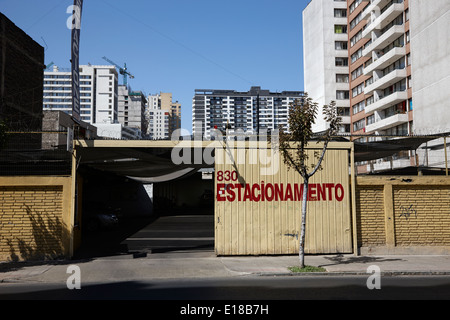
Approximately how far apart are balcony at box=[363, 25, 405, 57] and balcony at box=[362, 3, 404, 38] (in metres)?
1.82

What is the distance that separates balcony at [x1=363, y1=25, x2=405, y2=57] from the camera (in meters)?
47.7

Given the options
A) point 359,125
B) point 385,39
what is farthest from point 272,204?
point 359,125

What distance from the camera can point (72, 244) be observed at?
1258cm

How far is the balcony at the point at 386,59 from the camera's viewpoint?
47.2 m

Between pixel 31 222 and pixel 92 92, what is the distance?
183 meters

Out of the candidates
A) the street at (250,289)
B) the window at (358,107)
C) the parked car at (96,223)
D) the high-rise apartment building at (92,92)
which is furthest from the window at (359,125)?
the high-rise apartment building at (92,92)

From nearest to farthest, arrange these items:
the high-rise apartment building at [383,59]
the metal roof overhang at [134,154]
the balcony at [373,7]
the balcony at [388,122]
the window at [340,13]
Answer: the metal roof overhang at [134,154] < the high-rise apartment building at [383,59] < the balcony at [388,122] < the balcony at [373,7] < the window at [340,13]

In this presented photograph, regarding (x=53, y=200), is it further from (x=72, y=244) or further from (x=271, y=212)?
(x=271, y=212)

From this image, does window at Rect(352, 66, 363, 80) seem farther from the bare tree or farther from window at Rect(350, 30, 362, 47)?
the bare tree

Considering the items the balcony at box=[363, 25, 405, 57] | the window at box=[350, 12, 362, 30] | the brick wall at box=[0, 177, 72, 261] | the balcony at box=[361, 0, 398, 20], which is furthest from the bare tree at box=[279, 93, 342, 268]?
the window at box=[350, 12, 362, 30]

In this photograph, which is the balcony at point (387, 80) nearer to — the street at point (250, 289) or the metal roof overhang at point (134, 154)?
the metal roof overhang at point (134, 154)

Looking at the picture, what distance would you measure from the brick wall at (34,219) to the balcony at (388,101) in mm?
44365

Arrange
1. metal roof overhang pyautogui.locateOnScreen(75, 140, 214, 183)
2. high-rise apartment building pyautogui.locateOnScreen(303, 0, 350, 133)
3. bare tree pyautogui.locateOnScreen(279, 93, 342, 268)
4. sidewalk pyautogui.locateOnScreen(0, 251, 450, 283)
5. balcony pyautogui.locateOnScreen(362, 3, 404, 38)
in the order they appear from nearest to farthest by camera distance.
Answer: sidewalk pyautogui.locateOnScreen(0, 251, 450, 283)
bare tree pyautogui.locateOnScreen(279, 93, 342, 268)
metal roof overhang pyautogui.locateOnScreen(75, 140, 214, 183)
balcony pyautogui.locateOnScreen(362, 3, 404, 38)
high-rise apartment building pyautogui.locateOnScreen(303, 0, 350, 133)

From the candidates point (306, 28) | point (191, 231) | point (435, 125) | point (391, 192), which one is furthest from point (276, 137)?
point (306, 28)
